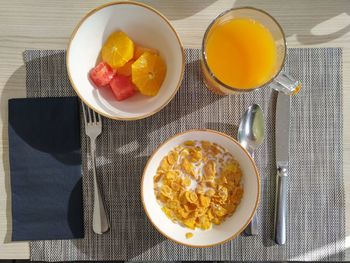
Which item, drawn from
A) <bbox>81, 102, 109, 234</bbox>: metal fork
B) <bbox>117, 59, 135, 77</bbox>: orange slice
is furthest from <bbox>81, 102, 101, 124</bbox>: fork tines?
<bbox>117, 59, 135, 77</bbox>: orange slice

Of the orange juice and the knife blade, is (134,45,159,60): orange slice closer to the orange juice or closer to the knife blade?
the orange juice

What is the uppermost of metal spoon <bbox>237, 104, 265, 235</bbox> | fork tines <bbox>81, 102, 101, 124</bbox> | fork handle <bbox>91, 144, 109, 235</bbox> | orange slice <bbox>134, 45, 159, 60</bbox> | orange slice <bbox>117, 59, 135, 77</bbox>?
orange slice <bbox>134, 45, 159, 60</bbox>

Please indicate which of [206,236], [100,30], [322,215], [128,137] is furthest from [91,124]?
[322,215]

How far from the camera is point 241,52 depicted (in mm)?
719

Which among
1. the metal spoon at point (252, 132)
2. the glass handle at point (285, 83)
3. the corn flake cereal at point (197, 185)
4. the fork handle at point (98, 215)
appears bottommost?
the fork handle at point (98, 215)

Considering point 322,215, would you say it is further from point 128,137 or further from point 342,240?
point 128,137

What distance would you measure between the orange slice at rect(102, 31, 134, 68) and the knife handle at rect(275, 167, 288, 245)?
399mm

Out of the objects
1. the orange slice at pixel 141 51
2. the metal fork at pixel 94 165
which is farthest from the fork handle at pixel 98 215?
the orange slice at pixel 141 51

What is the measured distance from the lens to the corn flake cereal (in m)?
0.75

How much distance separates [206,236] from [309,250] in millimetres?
239

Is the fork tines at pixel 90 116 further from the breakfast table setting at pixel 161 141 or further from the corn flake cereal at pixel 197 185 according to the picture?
the corn flake cereal at pixel 197 185

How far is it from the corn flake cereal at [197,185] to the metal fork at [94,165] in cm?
13

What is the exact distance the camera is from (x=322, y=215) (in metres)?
0.80

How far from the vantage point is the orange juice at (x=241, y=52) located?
71 cm
